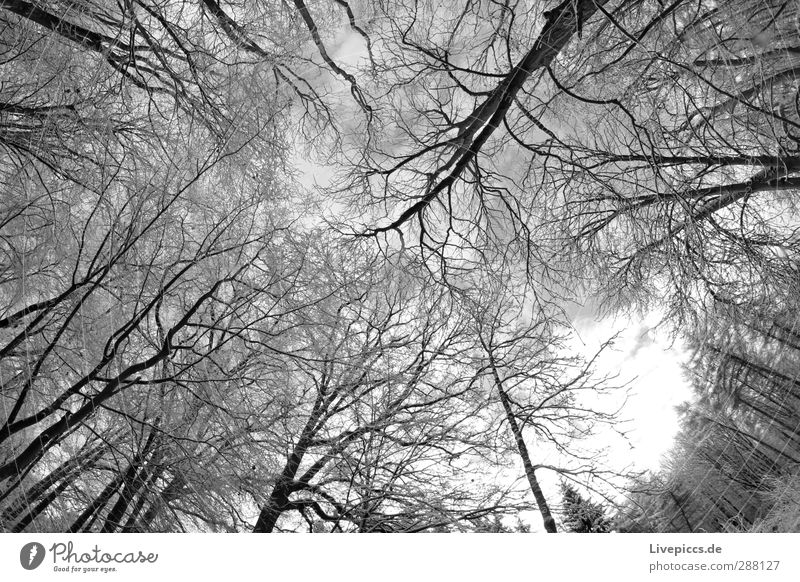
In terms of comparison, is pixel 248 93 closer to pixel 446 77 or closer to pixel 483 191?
pixel 446 77

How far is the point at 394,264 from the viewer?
5.34 feet

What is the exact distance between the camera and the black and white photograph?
1.09m

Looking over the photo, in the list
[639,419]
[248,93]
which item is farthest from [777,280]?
[248,93]

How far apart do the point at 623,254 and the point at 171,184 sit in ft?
4.18

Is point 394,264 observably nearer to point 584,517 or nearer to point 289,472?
point 289,472

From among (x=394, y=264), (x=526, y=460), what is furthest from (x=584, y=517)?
(x=394, y=264)

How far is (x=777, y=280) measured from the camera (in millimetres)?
1516
